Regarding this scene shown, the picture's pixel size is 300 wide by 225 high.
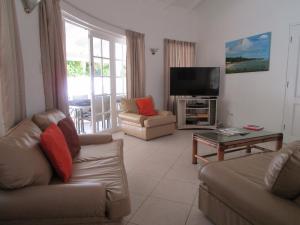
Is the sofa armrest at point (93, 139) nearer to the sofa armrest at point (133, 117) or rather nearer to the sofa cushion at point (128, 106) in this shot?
the sofa armrest at point (133, 117)

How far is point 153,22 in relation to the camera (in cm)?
503

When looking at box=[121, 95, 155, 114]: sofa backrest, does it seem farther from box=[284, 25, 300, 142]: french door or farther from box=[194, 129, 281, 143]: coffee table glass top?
box=[284, 25, 300, 142]: french door

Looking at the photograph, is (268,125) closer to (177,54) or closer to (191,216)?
(177,54)

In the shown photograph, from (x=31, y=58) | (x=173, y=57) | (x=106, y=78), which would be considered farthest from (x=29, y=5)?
(x=173, y=57)

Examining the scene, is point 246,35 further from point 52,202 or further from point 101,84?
point 52,202

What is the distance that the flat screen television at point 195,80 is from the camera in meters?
4.95

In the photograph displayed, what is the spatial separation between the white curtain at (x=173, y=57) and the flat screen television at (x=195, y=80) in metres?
0.43

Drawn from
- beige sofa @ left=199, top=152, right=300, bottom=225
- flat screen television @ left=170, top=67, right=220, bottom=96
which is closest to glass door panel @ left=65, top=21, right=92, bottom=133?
flat screen television @ left=170, top=67, right=220, bottom=96

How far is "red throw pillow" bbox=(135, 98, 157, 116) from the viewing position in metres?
4.43

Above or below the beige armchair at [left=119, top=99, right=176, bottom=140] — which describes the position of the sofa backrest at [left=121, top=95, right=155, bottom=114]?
above

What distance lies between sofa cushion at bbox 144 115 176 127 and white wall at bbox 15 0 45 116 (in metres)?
1.91

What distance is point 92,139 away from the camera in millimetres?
2492

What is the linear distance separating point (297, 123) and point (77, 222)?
3.99m

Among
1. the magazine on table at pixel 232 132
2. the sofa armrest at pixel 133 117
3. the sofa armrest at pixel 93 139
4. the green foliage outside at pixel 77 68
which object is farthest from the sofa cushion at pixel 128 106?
the green foliage outside at pixel 77 68
